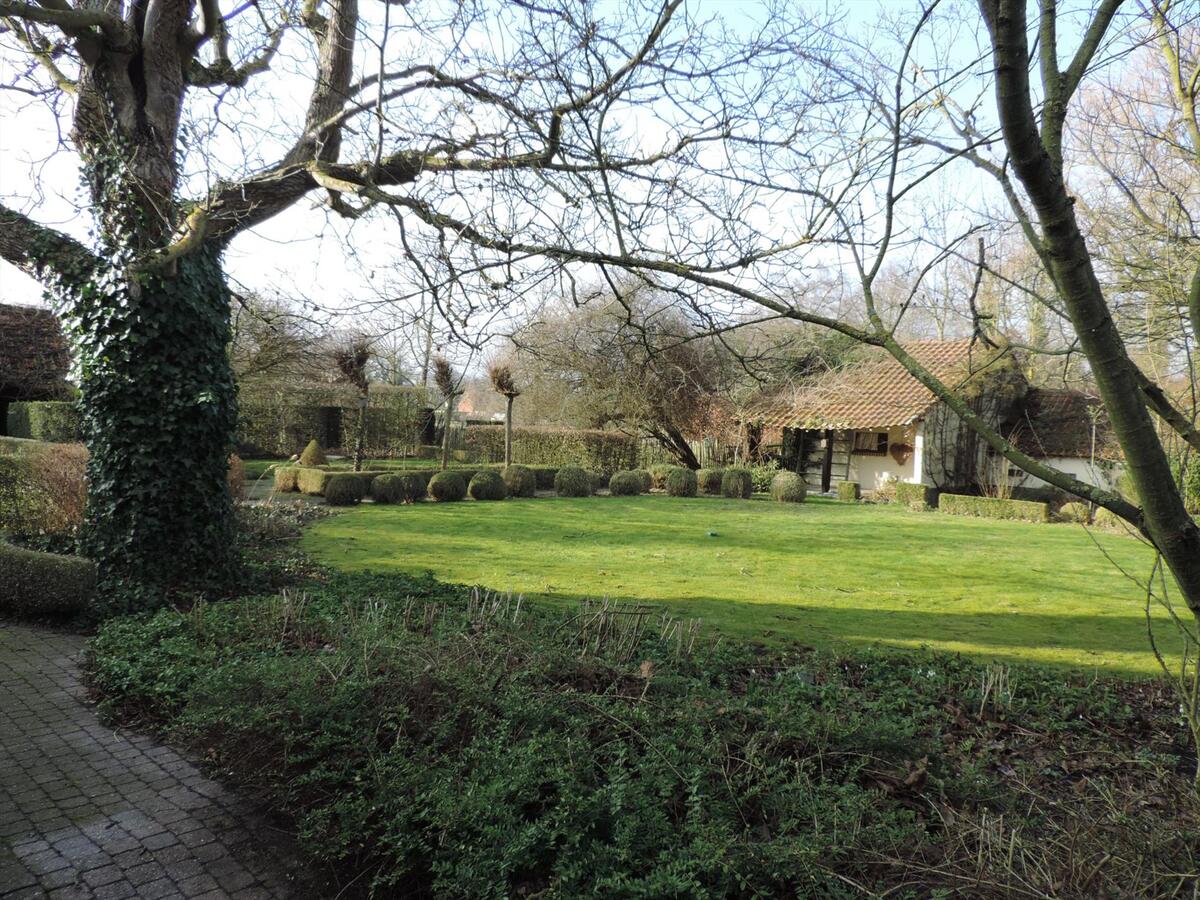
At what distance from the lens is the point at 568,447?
26.2 metres

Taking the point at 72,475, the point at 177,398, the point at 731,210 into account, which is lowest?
the point at 72,475

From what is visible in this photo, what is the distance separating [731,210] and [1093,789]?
13.0 feet

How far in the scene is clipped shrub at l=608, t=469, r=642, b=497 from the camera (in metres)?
23.2

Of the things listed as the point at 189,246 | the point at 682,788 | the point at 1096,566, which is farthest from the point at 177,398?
the point at 1096,566

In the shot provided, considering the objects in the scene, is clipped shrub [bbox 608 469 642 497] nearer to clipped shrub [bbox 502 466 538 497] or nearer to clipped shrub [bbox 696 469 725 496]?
clipped shrub [bbox 696 469 725 496]

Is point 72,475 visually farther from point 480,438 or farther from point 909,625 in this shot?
point 480,438

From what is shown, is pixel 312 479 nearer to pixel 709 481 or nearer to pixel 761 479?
pixel 709 481

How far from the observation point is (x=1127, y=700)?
5668mm

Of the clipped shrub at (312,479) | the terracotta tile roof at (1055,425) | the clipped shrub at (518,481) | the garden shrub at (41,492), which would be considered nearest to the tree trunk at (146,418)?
the garden shrub at (41,492)

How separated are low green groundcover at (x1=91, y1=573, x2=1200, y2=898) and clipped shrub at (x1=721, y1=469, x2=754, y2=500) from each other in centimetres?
1772

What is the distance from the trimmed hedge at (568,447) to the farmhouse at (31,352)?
41.0 ft

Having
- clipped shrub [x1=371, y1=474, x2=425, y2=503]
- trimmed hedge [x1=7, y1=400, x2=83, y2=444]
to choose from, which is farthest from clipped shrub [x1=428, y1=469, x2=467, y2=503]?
trimmed hedge [x1=7, y1=400, x2=83, y2=444]

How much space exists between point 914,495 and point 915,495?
0.11 ft

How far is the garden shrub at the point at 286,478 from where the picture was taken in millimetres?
18703
